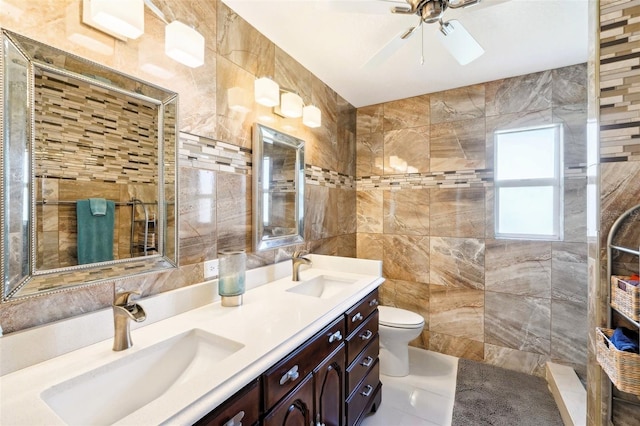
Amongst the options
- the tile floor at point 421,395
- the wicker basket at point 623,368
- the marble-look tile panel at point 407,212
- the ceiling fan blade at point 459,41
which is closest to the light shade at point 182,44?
the ceiling fan blade at point 459,41

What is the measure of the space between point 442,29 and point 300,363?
168 centimetres

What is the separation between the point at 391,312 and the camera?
2.42 m

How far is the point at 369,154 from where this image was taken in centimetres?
311

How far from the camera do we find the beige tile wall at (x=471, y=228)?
2.23 metres

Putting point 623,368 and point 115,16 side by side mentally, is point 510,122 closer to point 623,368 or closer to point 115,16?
point 623,368

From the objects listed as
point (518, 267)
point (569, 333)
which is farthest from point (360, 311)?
point (569, 333)

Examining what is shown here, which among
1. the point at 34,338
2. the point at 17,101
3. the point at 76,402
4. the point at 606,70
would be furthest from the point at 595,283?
the point at 17,101

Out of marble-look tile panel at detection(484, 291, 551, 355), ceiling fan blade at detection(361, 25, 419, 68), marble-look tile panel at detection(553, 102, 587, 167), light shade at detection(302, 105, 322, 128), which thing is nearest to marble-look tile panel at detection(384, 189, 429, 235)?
marble-look tile panel at detection(484, 291, 551, 355)

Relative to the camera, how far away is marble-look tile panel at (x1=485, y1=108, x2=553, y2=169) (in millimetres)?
2341

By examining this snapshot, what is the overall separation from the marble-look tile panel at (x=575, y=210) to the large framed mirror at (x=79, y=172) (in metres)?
2.85

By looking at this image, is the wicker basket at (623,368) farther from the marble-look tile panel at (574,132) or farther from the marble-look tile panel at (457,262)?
the marble-look tile panel at (574,132)

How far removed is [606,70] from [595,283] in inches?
37.6

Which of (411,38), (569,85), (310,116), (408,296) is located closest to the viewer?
(411,38)

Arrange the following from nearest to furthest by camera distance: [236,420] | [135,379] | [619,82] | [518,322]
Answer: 1. [236,420]
2. [135,379]
3. [619,82]
4. [518,322]
